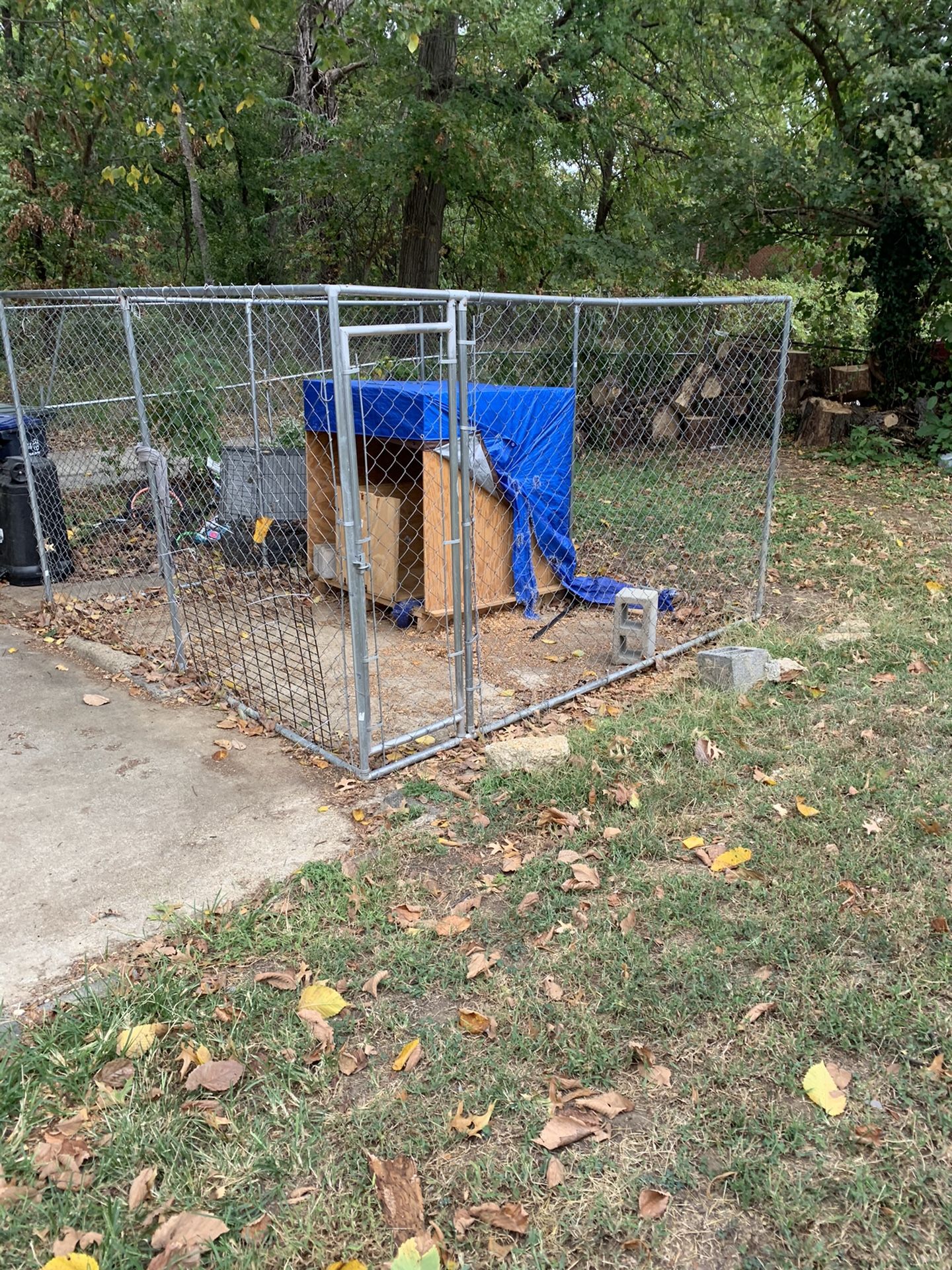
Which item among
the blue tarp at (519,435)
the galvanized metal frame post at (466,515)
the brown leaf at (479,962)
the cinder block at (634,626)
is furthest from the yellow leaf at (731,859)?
the blue tarp at (519,435)

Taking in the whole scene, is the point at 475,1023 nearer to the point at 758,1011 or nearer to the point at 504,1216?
the point at 504,1216

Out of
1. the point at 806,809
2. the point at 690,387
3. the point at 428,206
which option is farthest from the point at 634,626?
the point at 428,206

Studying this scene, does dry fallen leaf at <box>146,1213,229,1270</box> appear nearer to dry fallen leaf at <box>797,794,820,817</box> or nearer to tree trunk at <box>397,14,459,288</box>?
dry fallen leaf at <box>797,794,820,817</box>

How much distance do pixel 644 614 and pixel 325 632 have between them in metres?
2.02

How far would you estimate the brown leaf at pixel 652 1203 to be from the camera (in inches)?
80.1

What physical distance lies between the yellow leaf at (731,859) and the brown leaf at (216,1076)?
1701mm

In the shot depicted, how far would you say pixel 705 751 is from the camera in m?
4.06

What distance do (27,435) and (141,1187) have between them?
17.9ft

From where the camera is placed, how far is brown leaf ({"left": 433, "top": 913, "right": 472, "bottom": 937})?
299 cm

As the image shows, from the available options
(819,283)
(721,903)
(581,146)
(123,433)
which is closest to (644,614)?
(721,903)

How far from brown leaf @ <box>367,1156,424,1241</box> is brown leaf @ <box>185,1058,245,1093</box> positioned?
1.47 ft

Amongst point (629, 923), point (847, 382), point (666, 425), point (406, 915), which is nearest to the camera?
point (629, 923)

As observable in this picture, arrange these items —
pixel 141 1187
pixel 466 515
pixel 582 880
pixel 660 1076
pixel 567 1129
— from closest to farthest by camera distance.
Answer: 1. pixel 141 1187
2. pixel 567 1129
3. pixel 660 1076
4. pixel 582 880
5. pixel 466 515

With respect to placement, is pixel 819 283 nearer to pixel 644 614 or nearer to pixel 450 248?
pixel 450 248
